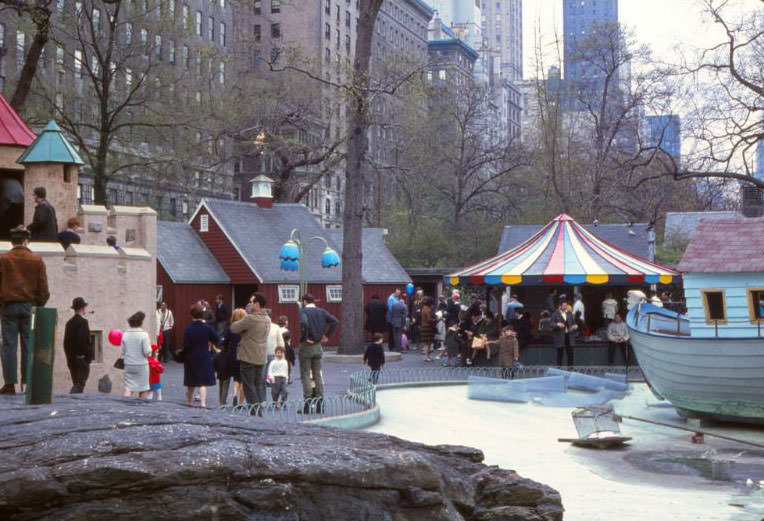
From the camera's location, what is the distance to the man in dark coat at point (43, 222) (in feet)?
57.9

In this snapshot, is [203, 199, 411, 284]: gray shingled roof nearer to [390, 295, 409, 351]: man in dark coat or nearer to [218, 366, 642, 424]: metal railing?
[390, 295, 409, 351]: man in dark coat

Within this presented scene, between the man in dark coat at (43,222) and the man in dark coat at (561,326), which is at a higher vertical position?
the man in dark coat at (43,222)

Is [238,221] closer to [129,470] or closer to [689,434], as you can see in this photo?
[689,434]

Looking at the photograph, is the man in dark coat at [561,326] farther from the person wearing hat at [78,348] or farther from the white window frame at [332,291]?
the person wearing hat at [78,348]

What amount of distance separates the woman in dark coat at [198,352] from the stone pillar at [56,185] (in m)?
5.25

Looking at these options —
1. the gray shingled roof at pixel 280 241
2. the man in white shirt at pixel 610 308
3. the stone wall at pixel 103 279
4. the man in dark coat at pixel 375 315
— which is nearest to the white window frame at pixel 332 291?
the gray shingled roof at pixel 280 241

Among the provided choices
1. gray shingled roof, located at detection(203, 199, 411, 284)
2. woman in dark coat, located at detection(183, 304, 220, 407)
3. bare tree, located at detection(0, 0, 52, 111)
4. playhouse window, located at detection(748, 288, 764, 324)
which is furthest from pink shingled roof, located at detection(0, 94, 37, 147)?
gray shingled roof, located at detection(203, 199, 411, 284)

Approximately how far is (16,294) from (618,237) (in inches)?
1354

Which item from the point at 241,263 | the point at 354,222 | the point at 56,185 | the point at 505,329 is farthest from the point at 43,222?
the point at 241,263

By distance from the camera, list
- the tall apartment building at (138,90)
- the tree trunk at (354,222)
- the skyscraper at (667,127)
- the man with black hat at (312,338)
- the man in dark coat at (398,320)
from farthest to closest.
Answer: the tall apartment building at (138,90)
the skyscraper at (667,127)
the man in dark coat at (398,320)
the tree trunk at (354,222)
the man with black hat at (312,338)

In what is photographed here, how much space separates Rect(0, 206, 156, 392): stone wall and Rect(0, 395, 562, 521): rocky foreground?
10627 mm

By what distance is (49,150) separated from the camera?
20.6 meters

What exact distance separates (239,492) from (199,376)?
976 centimetres

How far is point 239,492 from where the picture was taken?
300 inches
